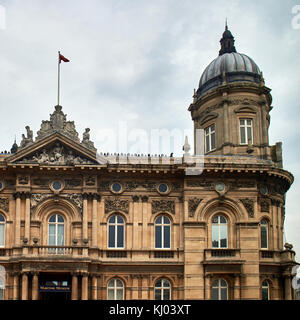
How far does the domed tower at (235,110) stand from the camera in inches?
A: 1793

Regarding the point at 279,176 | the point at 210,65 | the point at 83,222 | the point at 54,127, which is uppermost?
the point at 210,65

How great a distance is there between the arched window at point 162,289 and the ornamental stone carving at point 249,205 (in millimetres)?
7411

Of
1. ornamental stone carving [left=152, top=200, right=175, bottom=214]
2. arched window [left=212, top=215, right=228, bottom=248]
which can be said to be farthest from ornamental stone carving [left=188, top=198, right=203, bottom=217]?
arched window [left=212, top=215, right=228, bottom=248]

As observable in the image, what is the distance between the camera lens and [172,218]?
4081 centimetres

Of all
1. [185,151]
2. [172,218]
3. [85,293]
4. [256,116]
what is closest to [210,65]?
[256,116]

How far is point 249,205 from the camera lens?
40.7 metres

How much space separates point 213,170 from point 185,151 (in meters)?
2.64

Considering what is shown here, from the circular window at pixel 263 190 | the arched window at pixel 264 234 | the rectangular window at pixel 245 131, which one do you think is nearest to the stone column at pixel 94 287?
the arched window at pixel 264 234

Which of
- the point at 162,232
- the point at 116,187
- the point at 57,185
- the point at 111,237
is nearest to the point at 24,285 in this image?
the point at 111,237

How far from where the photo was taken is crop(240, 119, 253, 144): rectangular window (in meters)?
45.8

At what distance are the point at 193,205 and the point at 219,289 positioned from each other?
5980 millimetres

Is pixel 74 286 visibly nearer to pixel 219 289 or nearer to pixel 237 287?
pixel 219 289

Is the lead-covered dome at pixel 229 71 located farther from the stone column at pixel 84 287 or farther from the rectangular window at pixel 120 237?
the stone column at pixel 84 287
